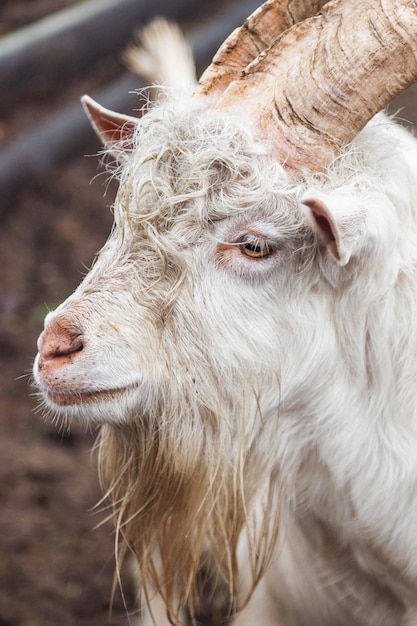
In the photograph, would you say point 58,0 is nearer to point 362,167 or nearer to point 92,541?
point 92,541

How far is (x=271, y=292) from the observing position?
246cm

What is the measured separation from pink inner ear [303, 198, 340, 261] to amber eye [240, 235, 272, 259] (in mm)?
174

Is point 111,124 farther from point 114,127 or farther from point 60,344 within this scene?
point 60,344

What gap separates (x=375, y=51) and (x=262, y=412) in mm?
978

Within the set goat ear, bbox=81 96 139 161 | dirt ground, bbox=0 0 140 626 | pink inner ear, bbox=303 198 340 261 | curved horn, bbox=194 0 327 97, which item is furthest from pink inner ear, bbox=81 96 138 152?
pink inner ear, bbox=303 198 340 261

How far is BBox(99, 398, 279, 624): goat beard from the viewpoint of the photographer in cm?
260

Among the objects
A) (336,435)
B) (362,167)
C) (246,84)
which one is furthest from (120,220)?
(336,435)

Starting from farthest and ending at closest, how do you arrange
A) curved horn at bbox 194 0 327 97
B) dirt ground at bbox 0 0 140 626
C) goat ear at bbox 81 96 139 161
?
dirt ground at bbox 0 0 140 626
goat ear at bbox 81 96 139 161
curved horn at bbox 194 0 327 97

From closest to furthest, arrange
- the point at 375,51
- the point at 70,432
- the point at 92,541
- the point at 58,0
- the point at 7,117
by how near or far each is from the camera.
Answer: the point at 375,51, the point at 92,541, the point at 70,432, the point at 7,117, the point at 58,0

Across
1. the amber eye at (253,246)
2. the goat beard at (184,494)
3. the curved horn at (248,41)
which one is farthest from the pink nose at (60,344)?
the curved horn at (248,41)

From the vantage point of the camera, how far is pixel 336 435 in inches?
101

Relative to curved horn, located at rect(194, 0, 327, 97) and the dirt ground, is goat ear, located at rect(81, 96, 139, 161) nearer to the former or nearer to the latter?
curved horn, located at rect(194, 0, 327, 97)

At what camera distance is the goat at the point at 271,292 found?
238 centimetres

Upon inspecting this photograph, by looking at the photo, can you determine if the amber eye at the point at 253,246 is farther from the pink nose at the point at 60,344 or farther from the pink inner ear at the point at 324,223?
the pink nose at the point at 60,344
